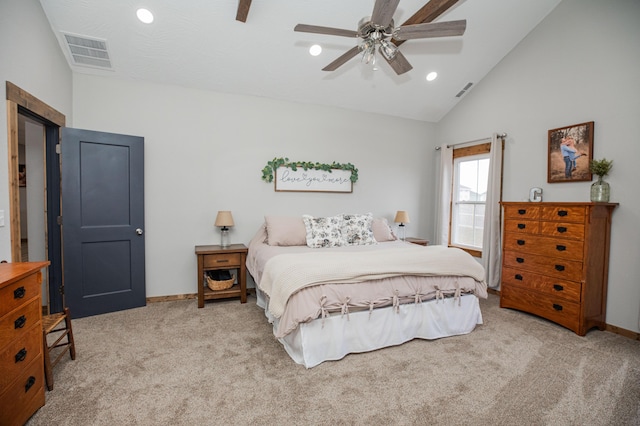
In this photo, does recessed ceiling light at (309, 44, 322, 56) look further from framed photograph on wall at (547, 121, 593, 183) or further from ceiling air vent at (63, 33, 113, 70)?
framed photograph on wall at (547, 121, 593, 183)

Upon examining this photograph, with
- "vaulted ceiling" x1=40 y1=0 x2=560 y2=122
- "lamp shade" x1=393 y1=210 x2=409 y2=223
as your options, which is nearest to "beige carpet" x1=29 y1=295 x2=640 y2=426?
"lamp shade" x1=393 y1=210 x2=409 y2=223

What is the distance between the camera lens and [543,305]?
3.08m

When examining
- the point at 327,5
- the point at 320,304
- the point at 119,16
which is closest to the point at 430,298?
the point at 320,304

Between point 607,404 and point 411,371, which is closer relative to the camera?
point 607,404

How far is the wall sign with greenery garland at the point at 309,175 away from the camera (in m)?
4.01

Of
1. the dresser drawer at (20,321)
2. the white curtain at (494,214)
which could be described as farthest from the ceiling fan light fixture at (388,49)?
the dresser drawer at (20,321)

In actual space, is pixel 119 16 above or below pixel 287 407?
above

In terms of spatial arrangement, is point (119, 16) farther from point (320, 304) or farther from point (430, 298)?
point (430, 298)

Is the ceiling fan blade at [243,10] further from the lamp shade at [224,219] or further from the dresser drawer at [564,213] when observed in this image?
the dresser drawer at [564,213]

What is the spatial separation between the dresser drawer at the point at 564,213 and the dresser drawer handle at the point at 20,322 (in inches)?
168

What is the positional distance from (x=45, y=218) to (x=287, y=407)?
3097 millimetres

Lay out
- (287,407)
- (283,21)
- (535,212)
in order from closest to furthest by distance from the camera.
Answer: (287,407), (283,21), (535,212)

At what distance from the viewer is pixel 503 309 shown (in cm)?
343

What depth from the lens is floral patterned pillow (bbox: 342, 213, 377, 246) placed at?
3.58m
